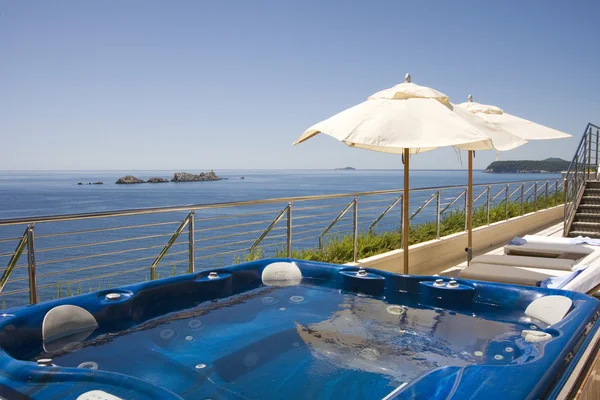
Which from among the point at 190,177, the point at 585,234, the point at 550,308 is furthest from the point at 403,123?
the point at 190,177

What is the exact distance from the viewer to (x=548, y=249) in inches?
205

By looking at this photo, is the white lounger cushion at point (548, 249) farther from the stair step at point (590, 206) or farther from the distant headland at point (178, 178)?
the distant headland at point (178, 178)

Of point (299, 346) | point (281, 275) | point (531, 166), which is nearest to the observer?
point (299, 346)

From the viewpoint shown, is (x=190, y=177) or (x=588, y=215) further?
(x=190, y=177)

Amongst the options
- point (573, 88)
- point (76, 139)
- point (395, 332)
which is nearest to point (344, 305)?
point (395, 332)

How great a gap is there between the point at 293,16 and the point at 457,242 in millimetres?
8728

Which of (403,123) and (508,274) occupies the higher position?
(403,123)

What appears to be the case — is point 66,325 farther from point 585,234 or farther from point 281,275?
point 585,234

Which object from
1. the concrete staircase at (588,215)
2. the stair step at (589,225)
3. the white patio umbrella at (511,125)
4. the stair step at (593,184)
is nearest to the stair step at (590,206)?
the concrete staircase at (588,215)

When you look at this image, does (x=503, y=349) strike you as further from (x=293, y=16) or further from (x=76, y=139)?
(x=76, y=139)

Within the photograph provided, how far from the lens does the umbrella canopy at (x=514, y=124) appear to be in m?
5.00

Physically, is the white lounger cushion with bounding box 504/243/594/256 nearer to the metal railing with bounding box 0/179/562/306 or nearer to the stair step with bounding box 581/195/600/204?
the metal railing with bounding box 0/179/562/306

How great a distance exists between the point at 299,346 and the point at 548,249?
379 centimetres

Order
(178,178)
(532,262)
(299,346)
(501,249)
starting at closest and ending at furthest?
(299,346), (532,262), (501,249), (178,178)
